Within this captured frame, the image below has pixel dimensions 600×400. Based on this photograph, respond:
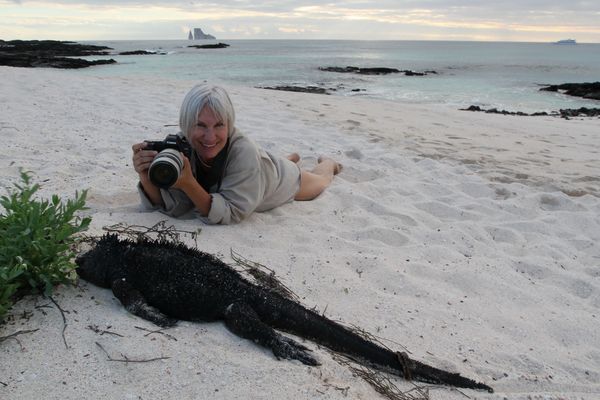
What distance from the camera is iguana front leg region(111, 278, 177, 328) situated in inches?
84.4

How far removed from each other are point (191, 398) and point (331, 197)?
9.56ft

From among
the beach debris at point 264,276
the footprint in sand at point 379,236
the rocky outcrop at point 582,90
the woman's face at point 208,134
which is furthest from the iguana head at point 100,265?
the rocky outcrop at point 582,90

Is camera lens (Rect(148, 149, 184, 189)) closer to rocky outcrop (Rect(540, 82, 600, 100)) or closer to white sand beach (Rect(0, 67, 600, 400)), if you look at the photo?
white sand beach (Rect(0, 67, 600, 400))

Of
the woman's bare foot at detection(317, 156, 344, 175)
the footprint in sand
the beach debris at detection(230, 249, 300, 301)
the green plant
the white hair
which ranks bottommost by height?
the footprint in sand

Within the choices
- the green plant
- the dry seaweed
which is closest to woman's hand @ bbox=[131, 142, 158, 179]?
the dry seaweed

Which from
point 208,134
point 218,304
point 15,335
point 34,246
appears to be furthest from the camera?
point 208,134

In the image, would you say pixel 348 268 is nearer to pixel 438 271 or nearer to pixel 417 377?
pixel 438 271

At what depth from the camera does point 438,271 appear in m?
3.22

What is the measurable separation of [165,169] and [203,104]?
550 mm

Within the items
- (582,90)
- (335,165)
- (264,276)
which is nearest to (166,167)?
(264,276)

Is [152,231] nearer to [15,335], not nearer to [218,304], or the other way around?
[218,304]

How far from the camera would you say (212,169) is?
3.49m

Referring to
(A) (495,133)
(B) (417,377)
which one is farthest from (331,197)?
(A) (495,133)

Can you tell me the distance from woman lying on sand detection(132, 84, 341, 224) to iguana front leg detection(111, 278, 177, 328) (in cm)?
93
